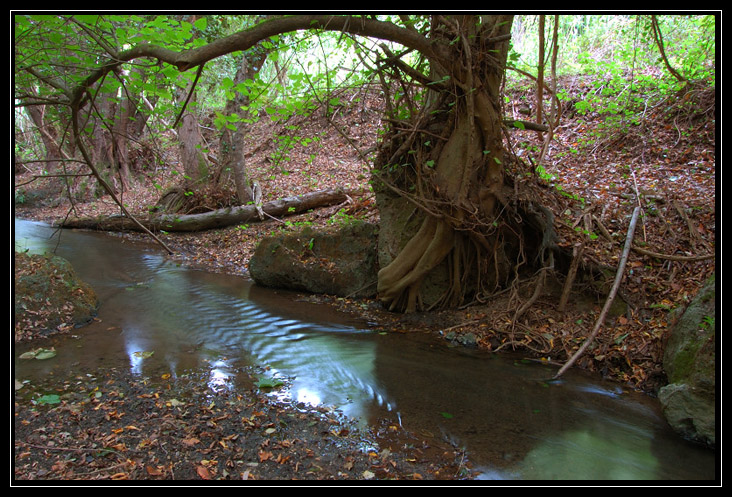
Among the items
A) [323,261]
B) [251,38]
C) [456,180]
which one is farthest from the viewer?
[323,261]

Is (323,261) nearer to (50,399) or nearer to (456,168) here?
(456,168)

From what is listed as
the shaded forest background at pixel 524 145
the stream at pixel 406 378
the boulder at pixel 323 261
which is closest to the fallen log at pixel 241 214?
the shaded forest background at pixel 524 145

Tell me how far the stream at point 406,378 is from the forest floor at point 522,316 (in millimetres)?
403

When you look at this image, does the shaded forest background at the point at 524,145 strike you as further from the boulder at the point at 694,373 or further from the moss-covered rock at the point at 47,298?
the moss-covered rock at the point at 47,298

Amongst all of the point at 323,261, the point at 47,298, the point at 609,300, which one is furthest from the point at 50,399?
the point at 609,300

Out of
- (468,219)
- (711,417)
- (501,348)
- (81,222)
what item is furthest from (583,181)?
(81,222)

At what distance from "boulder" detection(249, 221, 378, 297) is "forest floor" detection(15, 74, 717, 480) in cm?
48

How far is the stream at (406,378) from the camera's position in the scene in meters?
3.61

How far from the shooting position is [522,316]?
6172mm

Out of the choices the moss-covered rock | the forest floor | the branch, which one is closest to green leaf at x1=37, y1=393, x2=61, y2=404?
the forest floor

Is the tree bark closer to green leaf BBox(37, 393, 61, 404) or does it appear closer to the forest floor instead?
the forest floor

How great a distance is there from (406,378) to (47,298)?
505cm

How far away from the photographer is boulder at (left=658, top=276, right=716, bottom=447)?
3.77 m

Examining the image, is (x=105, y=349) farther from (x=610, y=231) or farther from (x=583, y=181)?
(x=583, y=181)
